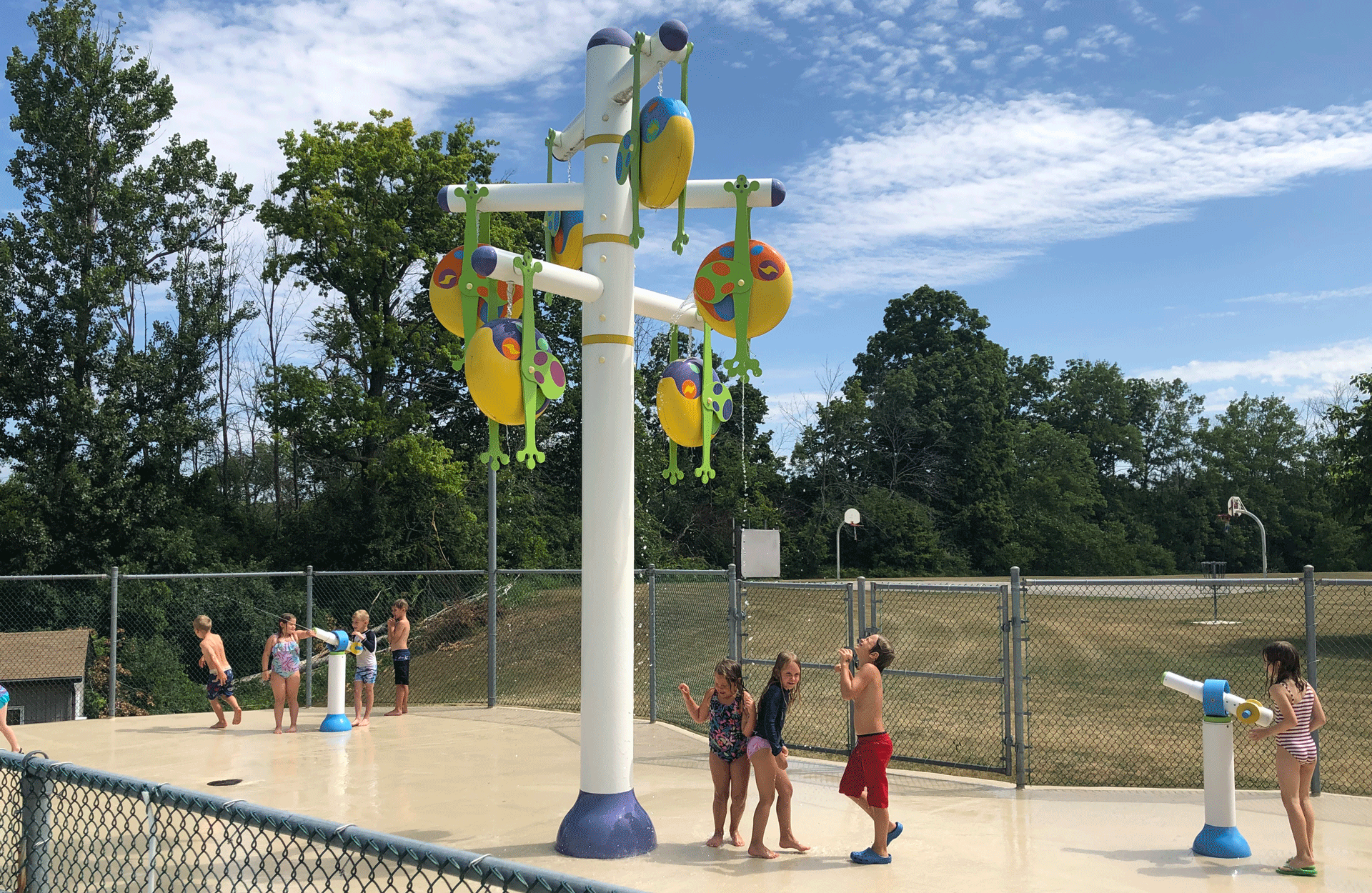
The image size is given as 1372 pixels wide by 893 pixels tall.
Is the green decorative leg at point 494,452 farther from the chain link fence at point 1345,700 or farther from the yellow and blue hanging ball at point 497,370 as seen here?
the chain link fence at point 1345,700

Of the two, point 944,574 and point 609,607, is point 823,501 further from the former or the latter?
point 609,607

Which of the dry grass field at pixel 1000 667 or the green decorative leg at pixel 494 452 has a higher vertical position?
the green decorative leg at pixel 494 452

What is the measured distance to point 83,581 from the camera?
2362 centimetres

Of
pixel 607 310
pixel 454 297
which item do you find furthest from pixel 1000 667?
pixel 454 297

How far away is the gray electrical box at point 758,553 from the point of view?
14297 mm

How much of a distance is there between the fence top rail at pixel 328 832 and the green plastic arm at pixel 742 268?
15.2ft

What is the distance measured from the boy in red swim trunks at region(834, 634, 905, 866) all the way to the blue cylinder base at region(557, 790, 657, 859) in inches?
55.4

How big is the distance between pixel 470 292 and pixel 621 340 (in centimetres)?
111

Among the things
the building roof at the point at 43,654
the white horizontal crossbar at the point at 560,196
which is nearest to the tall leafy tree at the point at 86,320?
the building roof at the point at 43,654

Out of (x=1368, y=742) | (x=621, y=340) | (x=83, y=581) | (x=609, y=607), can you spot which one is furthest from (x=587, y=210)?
(x=83, y=581)

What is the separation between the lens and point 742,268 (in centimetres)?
719

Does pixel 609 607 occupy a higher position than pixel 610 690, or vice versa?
pixel 609 607

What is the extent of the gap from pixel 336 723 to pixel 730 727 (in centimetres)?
733

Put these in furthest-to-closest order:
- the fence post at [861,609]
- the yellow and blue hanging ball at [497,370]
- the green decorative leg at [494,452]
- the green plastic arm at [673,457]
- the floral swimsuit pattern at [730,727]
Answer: the fence post at [861,609] → the green plastic arm at [673,457] → the floral swimsuit pattern at [730,727] → the green decorative leg at [494,452] → the yellow and blue hanging ball at [497,370]
